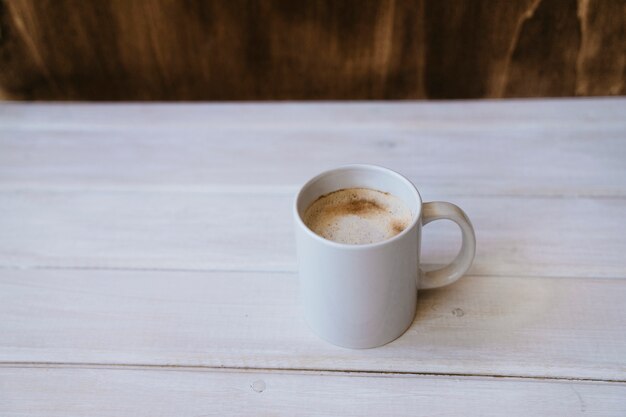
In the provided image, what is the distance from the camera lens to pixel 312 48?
924 millimetres

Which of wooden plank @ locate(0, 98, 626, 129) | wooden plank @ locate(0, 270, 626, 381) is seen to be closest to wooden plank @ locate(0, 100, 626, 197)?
wooden plank @ locate(0, 98, 626, 129)

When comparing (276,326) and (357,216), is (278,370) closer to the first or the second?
(276,326)

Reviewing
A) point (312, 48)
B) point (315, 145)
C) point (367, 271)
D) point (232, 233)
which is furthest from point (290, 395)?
point (312, 48)

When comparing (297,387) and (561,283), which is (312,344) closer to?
(297,387)

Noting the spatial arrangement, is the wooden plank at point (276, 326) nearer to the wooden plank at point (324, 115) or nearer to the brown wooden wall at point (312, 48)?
the wooden plank at point (324, 115)

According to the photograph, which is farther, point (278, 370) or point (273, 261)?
point (273, 261)

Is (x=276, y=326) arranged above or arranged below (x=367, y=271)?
below

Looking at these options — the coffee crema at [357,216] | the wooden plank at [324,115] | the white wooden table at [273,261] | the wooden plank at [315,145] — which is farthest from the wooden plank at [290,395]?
the wooden plank at [324,115]

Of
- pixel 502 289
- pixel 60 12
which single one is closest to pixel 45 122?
pixel 60 12

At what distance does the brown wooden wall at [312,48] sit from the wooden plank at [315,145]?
59 millimetres

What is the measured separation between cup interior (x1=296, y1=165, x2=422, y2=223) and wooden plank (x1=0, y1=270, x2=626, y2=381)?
4.4 inches

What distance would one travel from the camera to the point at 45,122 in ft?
3.01

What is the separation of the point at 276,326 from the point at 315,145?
13.2 inches

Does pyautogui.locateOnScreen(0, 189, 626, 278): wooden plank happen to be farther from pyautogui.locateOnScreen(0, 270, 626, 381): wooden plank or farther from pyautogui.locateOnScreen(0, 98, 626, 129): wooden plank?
pyautogui.locateOnScreen(0, 98, 626, 129): wooden plank
